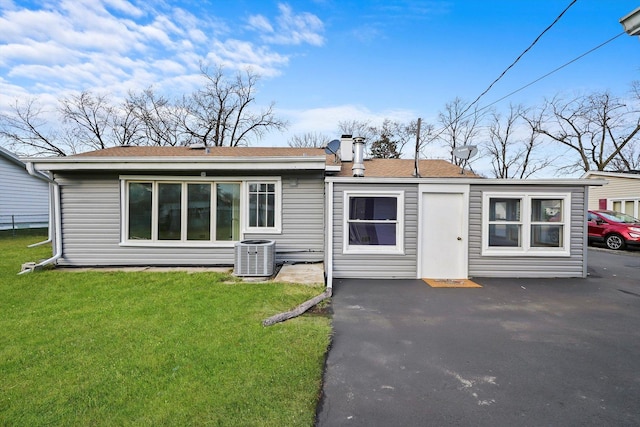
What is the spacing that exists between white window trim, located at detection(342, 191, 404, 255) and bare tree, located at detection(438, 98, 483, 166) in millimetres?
21400

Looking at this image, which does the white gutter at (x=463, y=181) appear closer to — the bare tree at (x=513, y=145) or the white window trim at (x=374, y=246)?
the white window trim at (x=374, y=246)

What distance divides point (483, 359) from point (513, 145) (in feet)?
100

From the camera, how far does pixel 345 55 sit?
1138cm

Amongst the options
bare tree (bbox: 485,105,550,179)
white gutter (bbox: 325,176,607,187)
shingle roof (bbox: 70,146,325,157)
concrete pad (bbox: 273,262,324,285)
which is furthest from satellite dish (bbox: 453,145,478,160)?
bare tree (bbox: 485,105,550,179)

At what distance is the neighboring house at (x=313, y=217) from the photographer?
255 inches

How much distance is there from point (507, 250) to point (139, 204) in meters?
8.70

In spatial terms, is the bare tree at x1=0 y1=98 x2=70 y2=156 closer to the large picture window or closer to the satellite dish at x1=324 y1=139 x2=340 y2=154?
the large picture window

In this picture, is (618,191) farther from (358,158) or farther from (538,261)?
(358,158)

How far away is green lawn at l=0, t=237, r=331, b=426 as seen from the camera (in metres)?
2.15

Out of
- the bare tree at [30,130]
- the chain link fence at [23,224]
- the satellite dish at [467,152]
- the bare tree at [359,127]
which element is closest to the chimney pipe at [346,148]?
the satellite dish at [467,152]

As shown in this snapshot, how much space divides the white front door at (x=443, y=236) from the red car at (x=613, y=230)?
31.7ft

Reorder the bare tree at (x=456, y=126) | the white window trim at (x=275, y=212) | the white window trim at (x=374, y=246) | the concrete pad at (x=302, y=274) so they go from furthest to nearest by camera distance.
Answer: the bare tree at (x=456, y=126) → the white window trim at (x=275, y=212) → the white window trim at (x=374, y=246) → the concrete pad at (x=302, y=274)

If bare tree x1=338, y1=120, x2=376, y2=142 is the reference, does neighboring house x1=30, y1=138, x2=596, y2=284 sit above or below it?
below

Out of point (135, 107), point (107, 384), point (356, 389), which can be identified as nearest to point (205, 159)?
point (107, 384)
